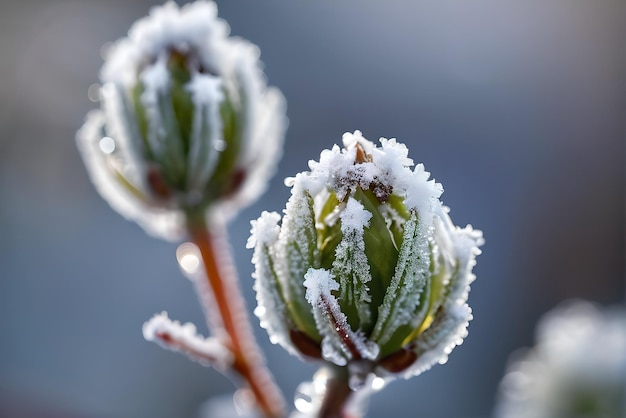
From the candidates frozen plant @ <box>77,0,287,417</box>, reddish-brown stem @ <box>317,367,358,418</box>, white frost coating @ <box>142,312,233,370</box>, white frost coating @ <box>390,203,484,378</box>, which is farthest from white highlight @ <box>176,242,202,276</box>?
white frost coating @ <box>390,203,484,378</box>

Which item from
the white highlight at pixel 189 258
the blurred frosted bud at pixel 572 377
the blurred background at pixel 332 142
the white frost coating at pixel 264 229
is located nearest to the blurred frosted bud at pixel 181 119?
the white highlight at pixel 189 258

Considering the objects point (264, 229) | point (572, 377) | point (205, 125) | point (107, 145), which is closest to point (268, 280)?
point (264, 229)

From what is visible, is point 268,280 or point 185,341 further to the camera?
point 185,341

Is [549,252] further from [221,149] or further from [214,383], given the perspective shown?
[221,149]

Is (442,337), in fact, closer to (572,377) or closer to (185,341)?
(185,341)

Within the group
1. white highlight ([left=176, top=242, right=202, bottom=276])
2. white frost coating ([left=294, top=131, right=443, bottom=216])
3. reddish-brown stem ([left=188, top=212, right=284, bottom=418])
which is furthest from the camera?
white highlight ([left=176, top=242, right=202, bottom=276])

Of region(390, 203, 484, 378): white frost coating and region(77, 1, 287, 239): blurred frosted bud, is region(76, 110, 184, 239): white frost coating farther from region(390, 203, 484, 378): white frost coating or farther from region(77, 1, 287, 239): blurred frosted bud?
region(390, 203, 484, 378): white frost coating
